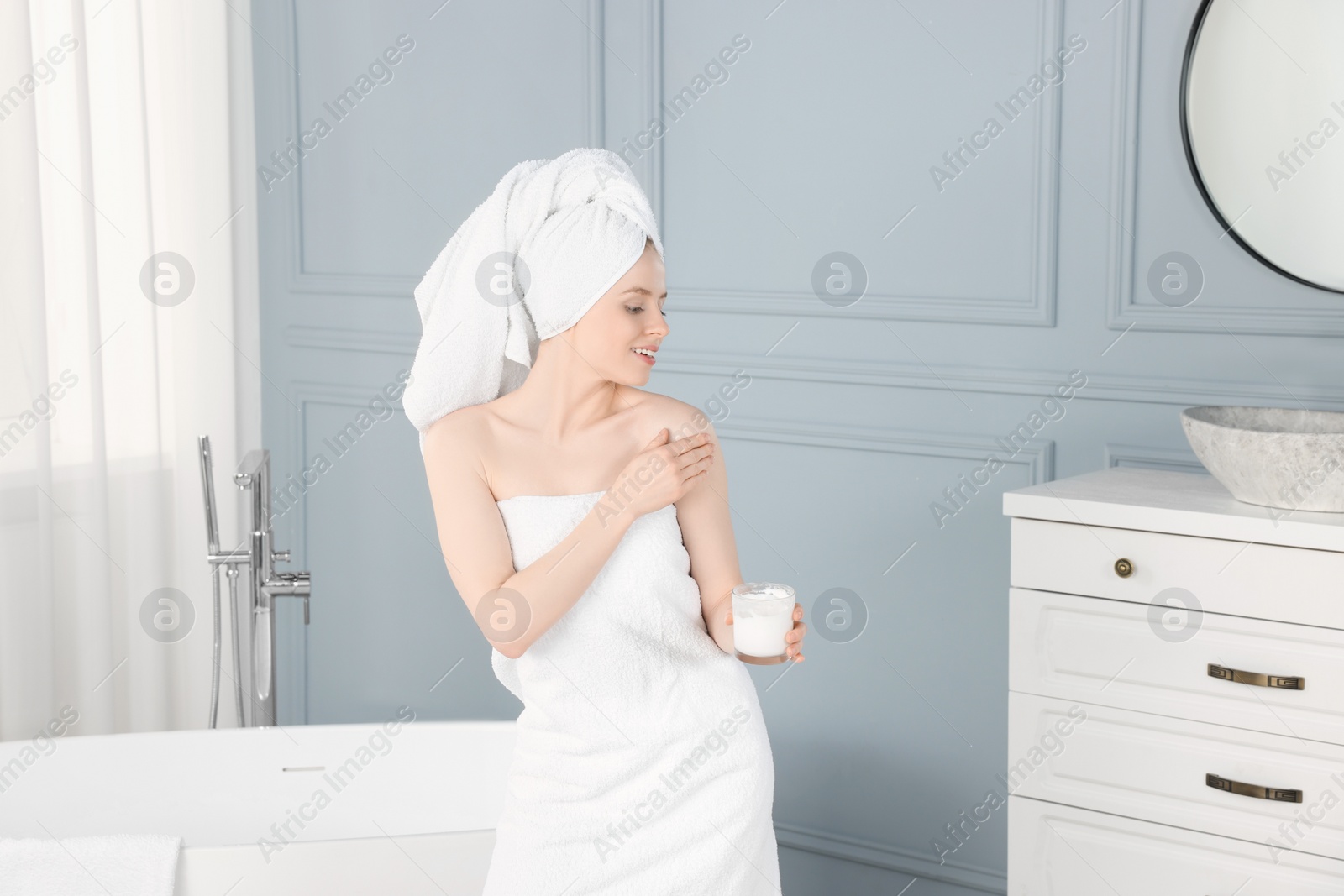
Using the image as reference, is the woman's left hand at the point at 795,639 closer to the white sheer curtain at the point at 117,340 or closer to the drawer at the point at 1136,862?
the drawer at the point at 1136,862

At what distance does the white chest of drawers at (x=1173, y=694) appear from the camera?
1.77 meters

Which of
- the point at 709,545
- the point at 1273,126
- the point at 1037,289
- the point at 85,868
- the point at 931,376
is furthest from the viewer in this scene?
the point at 931,376

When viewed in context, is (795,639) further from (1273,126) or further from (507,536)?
(1273,126)

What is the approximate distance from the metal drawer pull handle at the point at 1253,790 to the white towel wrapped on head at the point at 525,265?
1133mm

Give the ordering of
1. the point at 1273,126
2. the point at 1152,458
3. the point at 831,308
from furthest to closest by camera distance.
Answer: the point at 831,308 → the point at 1152,458 → the point at 1273,126

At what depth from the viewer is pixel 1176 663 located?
1877 millimetres

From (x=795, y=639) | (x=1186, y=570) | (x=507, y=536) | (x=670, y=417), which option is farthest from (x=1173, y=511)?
(x=507, y=536)

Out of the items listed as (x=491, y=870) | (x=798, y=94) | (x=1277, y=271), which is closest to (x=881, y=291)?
(x=798, y=94)

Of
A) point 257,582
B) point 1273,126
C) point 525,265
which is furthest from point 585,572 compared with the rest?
point 1273,126

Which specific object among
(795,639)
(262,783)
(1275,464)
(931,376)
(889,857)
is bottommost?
(889,857)

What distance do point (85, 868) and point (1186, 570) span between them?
1.67 metres

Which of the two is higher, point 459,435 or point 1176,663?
point 459,435

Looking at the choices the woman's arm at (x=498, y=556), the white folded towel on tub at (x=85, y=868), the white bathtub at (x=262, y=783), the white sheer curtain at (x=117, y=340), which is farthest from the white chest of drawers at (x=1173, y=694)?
→ the white sheer curtain at (x=117, y=340)

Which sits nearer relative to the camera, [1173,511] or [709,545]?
[709,545]
